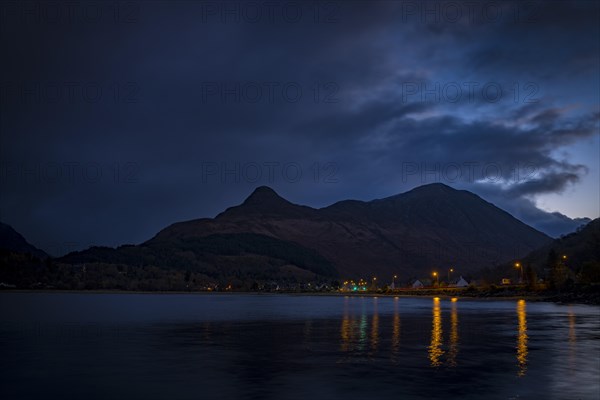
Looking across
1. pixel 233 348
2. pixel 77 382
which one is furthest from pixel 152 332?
pixel 77 382

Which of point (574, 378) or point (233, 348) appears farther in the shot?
point (233, 348)

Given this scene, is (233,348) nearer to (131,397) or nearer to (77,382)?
(77,382)

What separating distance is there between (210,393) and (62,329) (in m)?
39.3

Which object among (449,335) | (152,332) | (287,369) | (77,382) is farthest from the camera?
(152,332)

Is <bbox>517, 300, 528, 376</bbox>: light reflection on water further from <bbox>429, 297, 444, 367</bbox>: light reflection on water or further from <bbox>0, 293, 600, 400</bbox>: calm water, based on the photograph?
<bbox>429, 297, 444, 367</bbox>: light reflection on water

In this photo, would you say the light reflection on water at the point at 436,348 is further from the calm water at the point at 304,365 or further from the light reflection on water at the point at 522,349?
the light reflection on water at the point at 522,349

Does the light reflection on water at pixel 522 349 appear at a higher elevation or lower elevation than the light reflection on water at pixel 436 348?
higher

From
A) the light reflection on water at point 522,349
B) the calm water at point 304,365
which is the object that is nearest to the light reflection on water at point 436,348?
the calm water at point 304,365

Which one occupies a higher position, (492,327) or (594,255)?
(594,255)

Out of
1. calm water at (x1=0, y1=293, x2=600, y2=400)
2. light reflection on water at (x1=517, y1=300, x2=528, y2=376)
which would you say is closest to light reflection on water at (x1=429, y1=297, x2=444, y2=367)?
calm water at (x1=0, y1=293, x2=600, y2=400)

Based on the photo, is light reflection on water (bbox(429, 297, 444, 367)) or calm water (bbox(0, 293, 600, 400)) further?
light reflection on water (bbox(429, 297, 444, 367))

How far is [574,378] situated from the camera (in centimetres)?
2767

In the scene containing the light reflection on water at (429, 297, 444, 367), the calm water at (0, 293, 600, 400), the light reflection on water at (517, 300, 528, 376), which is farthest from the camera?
the light reflection on water at (429, 297, 444, 367)

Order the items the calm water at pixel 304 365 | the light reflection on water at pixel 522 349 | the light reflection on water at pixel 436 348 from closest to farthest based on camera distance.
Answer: the calm water at pixel 304 365 < the light reflection on water at pixel 522 349 < the light reflection on water at pixel 436 348
